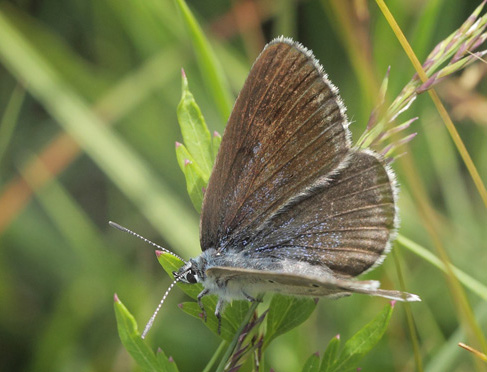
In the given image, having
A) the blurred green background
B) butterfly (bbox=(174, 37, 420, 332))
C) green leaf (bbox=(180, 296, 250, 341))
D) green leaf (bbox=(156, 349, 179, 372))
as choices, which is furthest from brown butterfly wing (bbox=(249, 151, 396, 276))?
the blurred green background

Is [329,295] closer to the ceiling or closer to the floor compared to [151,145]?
closer to the floor

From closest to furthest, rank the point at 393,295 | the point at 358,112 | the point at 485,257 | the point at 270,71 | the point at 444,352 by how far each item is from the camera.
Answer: the point at 393,295
the point at 270,71
the point at 444,352
the point at 485,257
the point at 358,112

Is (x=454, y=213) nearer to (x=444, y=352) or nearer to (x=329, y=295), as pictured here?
(x=444, y=352)

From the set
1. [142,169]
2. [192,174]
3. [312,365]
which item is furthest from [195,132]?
[142,169]

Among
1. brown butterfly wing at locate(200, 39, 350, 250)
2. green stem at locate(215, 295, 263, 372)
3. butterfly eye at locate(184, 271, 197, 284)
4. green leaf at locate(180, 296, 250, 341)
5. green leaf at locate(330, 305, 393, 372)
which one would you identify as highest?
brown butterfly wing at locate(200, 39, 350, 250)

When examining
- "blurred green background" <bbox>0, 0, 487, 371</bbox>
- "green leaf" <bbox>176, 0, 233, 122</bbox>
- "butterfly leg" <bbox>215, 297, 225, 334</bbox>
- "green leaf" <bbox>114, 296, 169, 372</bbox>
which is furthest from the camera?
"blurred green background" <bbox>0, 0, 487, 371</bbox>

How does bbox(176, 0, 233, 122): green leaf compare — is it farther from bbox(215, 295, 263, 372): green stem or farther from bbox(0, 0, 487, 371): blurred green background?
bbox(215, 295, 263, 372): green stem

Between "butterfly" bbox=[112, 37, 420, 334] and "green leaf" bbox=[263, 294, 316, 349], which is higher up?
"butterfly" bbox=[112, 37, 420, 334]

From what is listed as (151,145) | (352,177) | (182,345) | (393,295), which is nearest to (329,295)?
(393,295)
